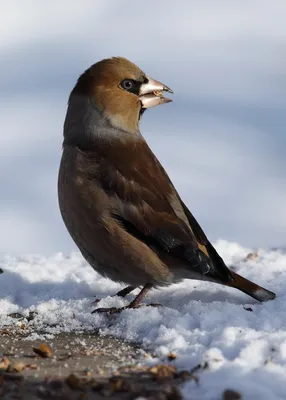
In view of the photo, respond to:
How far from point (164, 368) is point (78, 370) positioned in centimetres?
50

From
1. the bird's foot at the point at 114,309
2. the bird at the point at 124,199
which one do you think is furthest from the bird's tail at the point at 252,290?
the bird's foot at the point at 114,309

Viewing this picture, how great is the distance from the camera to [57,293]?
22.4 feet

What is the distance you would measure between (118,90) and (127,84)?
0.09 metres

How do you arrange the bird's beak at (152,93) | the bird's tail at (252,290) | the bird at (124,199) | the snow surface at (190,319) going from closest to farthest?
the snow surface at (190,319) → the bird at (124,199) → the bird's tail at (252,290) → the bird's beak at (152,93)

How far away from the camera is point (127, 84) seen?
6.47 m

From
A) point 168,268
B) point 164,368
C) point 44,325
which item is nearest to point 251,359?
point 164,368

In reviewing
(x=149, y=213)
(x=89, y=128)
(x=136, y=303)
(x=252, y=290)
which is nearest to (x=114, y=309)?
(x=136, y=303)

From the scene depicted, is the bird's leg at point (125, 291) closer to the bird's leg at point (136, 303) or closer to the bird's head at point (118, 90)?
the bird's leg at point (136, 303)

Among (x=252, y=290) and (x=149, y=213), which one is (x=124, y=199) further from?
(x=252, y=290)

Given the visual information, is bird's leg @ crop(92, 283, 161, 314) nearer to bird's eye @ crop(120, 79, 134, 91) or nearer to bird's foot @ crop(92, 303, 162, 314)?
bird's foot @ crop(92, 303, 162, 314)

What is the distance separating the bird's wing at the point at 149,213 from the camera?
6.01 metres

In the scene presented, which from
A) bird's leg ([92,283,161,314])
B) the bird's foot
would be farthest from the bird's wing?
the bird's foot

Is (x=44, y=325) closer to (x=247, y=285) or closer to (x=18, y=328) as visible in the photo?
(x=18, y=328)

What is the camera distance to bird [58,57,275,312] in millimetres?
6008
